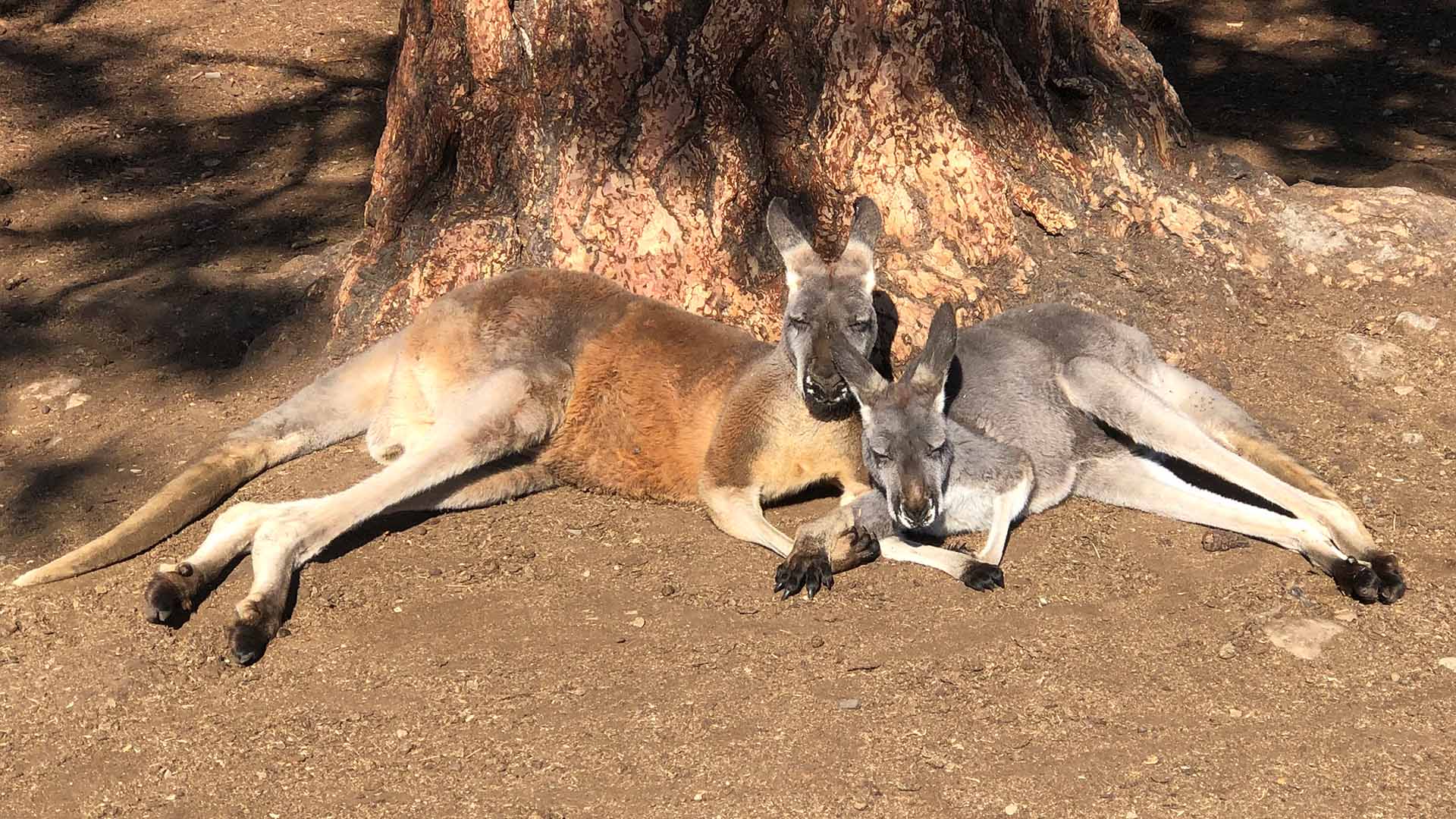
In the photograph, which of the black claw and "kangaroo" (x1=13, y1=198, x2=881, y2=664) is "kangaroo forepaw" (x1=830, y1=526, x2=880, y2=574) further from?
the black claw

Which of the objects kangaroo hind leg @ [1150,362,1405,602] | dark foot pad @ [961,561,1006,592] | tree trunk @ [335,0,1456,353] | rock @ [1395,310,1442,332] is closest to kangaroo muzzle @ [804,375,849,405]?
dark foot pad @ [961,561,1006,592]

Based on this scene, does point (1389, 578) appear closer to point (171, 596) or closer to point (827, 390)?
point (827, 390)

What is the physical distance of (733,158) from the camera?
5.62 metres

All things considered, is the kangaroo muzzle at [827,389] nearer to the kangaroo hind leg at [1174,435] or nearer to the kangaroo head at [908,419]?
the kangaroo head at [908,419]

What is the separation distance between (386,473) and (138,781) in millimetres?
1351

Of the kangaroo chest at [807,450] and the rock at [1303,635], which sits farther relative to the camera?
the kangaroo chest at [807,450]

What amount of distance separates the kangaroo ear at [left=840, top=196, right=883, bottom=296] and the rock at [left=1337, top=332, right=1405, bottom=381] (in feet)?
6.82

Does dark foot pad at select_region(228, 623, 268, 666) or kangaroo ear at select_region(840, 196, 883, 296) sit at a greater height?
kangaroo ear at select_region(840, 196, 883, 296)

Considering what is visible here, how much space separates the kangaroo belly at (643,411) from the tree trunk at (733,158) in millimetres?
468

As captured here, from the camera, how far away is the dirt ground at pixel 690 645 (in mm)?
3557

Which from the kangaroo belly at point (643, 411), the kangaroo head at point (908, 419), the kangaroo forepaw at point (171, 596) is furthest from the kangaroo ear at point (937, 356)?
the kangaroo forepaw at point (171, 596)

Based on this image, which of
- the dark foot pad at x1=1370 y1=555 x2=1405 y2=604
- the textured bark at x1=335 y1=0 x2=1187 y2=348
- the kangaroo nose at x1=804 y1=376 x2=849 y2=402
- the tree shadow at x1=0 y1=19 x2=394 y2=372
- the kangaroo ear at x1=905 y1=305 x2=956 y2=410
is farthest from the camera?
the tree shadow at x1=0 y1=19 x2=394 y2=372

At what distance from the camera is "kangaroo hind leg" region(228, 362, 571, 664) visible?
4.29 meters

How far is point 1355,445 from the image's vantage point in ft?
17.2
